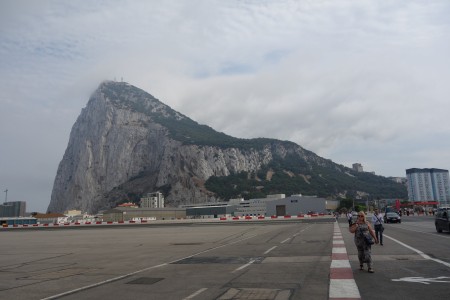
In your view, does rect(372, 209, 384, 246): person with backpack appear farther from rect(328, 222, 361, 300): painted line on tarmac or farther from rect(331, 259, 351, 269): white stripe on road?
rect(331, 259, 351, 269): white stripe on road

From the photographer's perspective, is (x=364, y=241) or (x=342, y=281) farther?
(x=364, y=241)

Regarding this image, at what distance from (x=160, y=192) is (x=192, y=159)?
939 inches

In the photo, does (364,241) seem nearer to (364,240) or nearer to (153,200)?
(364,240)

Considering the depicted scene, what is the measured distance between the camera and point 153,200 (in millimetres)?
186250

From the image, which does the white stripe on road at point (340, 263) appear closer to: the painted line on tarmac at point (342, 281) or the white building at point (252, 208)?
the painted line on tarmac at point (342, 281)

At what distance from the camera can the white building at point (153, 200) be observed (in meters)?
183

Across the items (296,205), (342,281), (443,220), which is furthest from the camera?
(296,205)

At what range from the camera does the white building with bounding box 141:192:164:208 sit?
183250 millimetres

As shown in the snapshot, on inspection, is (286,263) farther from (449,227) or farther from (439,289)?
(449,227)

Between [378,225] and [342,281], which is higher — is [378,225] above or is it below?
above

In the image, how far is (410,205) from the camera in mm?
112875

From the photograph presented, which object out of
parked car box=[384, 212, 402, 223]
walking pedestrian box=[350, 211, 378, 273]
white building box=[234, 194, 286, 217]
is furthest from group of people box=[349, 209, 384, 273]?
white building box=[234, 194, 286, 217]

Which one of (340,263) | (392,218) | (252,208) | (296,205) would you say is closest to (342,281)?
Answer: (340,263)

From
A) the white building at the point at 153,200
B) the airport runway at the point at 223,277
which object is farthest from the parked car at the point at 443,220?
the white building at the point at 153,200
